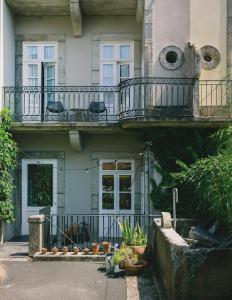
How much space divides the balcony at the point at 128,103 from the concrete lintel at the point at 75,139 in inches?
13.4

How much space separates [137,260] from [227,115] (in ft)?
15.2

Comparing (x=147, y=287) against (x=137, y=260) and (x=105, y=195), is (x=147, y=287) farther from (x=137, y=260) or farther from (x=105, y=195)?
(x=105, y=195)

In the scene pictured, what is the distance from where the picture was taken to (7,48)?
43.8 ft

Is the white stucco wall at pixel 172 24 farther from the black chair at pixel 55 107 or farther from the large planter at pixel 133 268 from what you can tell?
the large planter at pixel 133 268

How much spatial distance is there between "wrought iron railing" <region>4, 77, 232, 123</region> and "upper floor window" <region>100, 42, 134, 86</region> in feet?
1.43

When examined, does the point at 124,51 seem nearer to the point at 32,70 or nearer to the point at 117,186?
the point at 32,70

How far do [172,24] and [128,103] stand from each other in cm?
254

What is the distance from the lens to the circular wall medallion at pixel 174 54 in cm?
1273

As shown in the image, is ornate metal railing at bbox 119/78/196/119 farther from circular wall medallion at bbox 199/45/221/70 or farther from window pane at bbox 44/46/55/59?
window pane at bbox 44/46/55/59

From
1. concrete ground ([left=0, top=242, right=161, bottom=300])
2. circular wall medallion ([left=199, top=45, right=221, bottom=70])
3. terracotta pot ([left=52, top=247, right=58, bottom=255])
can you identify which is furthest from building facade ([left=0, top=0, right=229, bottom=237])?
concrete ground ([left=0, top=242, right=161, bottom=300])

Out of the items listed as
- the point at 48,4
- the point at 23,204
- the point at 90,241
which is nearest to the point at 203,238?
the point at 90,241

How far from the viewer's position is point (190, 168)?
11.3 metres

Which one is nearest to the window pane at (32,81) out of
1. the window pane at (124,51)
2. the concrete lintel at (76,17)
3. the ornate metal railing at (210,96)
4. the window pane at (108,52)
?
the concrete lintel at (76,17)

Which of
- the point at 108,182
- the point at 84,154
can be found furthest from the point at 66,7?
the point at 108,182
